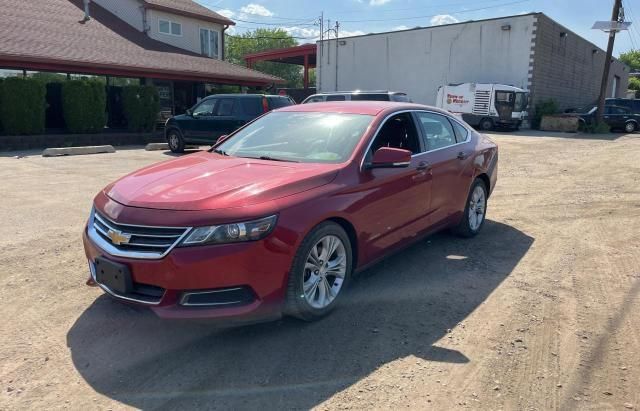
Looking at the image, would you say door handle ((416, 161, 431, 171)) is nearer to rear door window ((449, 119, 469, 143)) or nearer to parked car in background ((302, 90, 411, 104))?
rear door window ((449, 119, 469, 143))

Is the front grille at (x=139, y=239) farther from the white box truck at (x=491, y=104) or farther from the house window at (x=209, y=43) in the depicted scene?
the white box truck at (x=491, y=104)

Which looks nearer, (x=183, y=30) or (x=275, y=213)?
(x=275, y=213)

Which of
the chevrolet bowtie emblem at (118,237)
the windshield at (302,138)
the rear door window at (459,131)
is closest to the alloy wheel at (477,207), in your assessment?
the rear door window at (459,131)

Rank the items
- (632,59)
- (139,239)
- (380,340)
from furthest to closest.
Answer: (632,59) → (380,340) → (139,239)

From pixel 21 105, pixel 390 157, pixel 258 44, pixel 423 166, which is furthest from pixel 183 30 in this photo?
pixel 258 44

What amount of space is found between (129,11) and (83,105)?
434 inches

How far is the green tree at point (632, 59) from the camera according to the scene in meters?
96.8

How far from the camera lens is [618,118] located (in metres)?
27.7

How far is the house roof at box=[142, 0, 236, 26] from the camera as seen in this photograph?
2498 cm

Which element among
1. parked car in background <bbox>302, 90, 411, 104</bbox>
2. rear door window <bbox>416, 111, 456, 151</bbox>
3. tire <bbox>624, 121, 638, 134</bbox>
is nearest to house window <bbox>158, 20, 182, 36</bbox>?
parked car in background <bbox>302, 90, 411, 104</bbox>

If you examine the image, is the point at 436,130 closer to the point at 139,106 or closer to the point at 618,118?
the point at 139,106

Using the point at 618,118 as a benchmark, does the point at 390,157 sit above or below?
below

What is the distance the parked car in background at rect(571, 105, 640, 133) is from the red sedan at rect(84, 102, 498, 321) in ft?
87.2

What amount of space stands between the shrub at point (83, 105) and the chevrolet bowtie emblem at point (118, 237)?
15111 millimetres
